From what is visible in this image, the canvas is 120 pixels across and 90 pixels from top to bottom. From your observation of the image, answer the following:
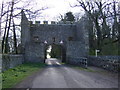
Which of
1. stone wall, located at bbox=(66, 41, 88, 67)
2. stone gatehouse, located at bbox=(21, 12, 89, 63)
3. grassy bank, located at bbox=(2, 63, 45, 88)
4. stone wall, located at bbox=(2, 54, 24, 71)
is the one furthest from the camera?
stone wall, located at bbox=(66, 41, 88, 67)

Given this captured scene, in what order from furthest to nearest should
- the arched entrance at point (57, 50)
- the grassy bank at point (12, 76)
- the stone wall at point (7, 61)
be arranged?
the arched entrance at point (57, 50) < the stone wall at point (7, 61) < the grassy bank at point (12, 76)

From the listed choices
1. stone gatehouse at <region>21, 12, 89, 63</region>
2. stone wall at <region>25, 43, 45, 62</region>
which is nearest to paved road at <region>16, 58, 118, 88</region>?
Result: stone gatehouse at <region>21, 12, 89, 63</region>

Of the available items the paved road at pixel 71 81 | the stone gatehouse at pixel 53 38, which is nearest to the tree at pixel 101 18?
the stone gatehouse at pixel 53 38

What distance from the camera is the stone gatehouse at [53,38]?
108 ft

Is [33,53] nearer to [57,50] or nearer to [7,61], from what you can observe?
[7,61]

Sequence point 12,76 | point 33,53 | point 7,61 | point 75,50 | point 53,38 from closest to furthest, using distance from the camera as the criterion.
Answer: point 12,76 < point 7,61 < point 33,53 < point 75,50 < point 53,38

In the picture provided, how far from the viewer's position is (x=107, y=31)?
3722 centimetres

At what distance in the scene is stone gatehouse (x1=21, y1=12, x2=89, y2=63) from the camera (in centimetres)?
3300

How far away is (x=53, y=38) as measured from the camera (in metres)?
35.8

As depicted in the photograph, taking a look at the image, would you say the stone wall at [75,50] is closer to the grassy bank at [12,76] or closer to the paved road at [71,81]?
the grassy bank at [12,76]

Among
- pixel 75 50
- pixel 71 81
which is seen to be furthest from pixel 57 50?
pixel 71 81

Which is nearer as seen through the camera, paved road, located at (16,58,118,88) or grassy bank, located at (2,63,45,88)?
paved road, located at (16,58,118,88)

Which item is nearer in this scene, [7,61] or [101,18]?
[7,61]

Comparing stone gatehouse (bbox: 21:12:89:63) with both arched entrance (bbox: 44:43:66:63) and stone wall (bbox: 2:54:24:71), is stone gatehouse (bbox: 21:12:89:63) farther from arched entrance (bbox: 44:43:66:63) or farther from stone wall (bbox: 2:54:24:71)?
stone wall (bbox: 2:54:24:71)
